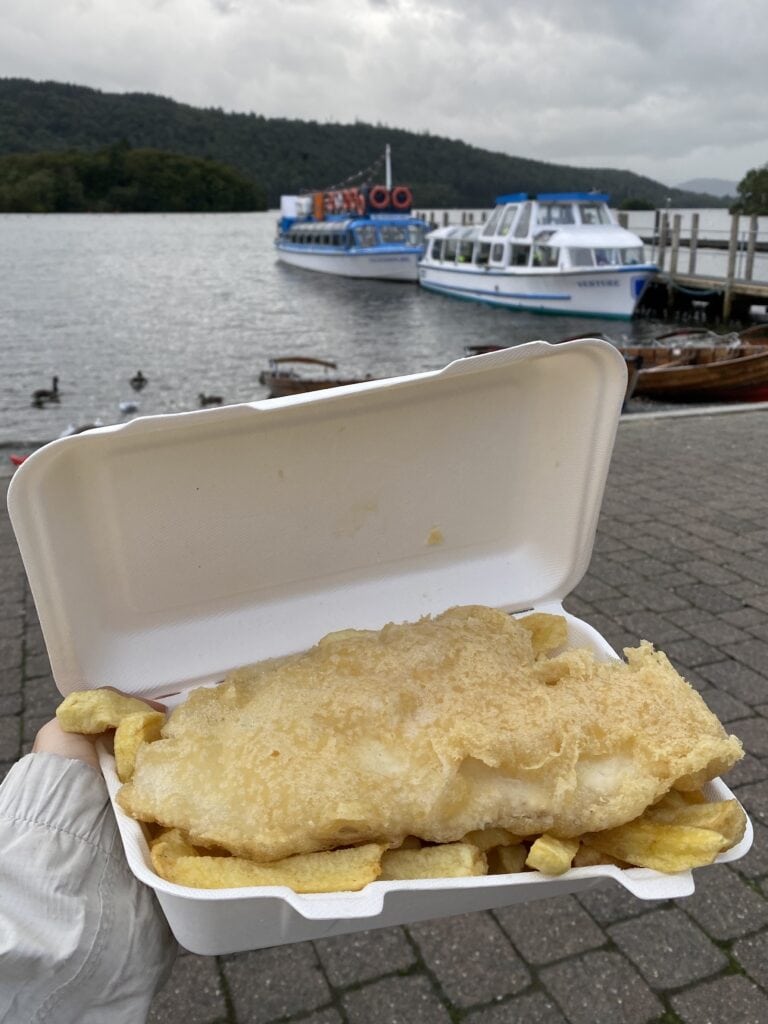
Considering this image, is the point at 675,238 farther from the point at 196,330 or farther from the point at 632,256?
the point at 196,330

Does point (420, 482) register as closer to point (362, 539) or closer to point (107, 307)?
point (362, 539)

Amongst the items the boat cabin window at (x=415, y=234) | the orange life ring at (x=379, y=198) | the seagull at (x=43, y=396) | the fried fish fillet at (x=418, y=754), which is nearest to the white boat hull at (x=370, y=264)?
the boat cabin window at (x=415, y=234)

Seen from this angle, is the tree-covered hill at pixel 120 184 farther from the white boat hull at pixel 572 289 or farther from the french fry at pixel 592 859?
the french fry at pixel 592 859

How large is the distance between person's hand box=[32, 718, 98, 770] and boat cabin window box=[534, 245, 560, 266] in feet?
107

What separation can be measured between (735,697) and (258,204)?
5569 inches

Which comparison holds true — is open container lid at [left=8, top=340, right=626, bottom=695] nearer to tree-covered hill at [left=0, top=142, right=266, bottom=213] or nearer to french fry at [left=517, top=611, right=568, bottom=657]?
french fry at [left=517, top=611, right=568, bottom=657]

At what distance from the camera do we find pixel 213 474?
202 centimetres

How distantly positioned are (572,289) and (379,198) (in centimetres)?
2603

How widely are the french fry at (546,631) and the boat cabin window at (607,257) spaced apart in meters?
31.8

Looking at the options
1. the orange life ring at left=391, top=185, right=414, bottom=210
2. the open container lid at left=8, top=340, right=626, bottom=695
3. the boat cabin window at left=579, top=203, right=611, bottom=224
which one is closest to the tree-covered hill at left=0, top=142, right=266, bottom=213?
the orange life ring at left=391, top=185, right=414, bottom=210

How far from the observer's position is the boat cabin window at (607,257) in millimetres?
31547

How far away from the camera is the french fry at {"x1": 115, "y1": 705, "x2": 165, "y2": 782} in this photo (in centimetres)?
171

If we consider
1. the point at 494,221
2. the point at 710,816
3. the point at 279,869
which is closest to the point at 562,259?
the point at 494,221

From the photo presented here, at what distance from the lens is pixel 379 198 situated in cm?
5394
